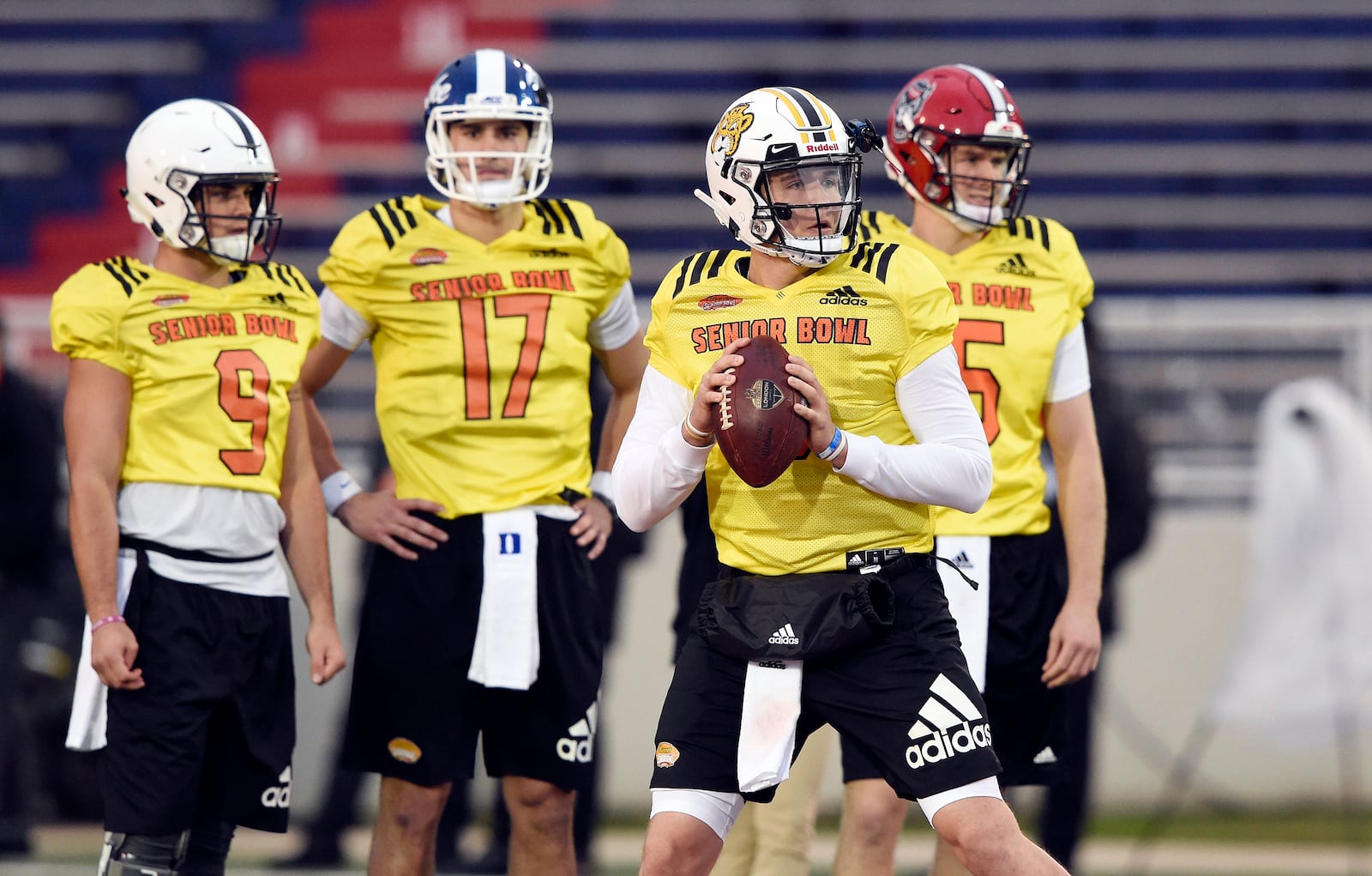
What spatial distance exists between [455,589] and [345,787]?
103 inches

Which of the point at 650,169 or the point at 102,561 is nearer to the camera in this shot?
the point at 102,561

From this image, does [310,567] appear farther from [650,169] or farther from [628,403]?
[650,169]

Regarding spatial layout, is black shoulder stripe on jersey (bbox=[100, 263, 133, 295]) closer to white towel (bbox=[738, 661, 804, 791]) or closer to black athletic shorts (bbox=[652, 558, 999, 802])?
black athletic shorts (bbox=[652, 558, 999, 802])

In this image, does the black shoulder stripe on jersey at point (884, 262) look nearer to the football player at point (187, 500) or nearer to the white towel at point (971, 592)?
the white towel at point (971, 592)

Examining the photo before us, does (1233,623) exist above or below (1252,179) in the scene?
below

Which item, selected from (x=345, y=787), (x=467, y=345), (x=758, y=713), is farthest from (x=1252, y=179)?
(x=758, y=713)

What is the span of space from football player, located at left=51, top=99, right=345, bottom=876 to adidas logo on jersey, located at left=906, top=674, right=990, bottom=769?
1401 mm

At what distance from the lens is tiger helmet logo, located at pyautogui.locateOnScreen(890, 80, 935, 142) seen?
14.1 feet

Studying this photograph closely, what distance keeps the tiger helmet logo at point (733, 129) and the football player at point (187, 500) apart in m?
1.10

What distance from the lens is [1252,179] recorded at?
10398 millimetres

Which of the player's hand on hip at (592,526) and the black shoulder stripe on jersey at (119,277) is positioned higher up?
the black shoulder stripe on jersey at (119,277)

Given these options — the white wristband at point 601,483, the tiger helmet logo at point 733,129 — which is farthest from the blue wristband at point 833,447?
the white wristband at point 601,483

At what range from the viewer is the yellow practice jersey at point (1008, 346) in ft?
13.6

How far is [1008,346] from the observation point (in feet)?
13.6
